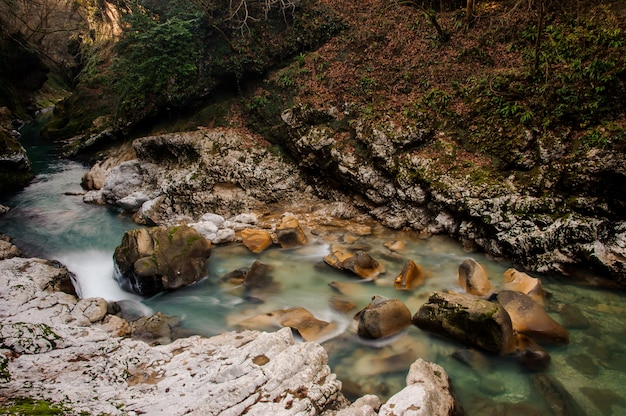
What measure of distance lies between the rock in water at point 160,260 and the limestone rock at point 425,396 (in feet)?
19.8

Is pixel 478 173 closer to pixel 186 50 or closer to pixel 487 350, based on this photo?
pixel 487 350

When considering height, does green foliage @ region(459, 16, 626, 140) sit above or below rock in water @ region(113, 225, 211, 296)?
above

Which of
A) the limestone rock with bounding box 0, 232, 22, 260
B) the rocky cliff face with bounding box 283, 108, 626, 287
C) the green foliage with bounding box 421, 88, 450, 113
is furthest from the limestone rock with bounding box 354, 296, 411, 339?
the limestone rock with bounding box 0, 232, 22, 260

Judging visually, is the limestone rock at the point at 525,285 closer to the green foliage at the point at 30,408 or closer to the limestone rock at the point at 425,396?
the limestone rock at the point at 425,396

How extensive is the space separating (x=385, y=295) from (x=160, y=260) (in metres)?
5.50

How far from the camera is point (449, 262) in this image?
955 cm

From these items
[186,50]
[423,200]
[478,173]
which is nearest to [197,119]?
[186,50]

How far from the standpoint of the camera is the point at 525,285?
8.05 metres

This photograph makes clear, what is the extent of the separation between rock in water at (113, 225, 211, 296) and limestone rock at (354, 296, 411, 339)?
466 centimetres

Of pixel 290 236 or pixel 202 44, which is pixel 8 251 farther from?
pixel 202 44

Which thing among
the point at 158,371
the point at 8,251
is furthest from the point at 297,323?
the point at 8,251

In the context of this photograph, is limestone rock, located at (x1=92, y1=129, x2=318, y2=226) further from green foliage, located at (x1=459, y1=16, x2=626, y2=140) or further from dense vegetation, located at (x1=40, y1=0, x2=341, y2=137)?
green foliage, located at (x1=459, y1=16, x2=626, y2=140)

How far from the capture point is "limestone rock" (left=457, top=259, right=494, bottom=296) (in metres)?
8.11

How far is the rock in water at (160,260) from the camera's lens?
8836mm
